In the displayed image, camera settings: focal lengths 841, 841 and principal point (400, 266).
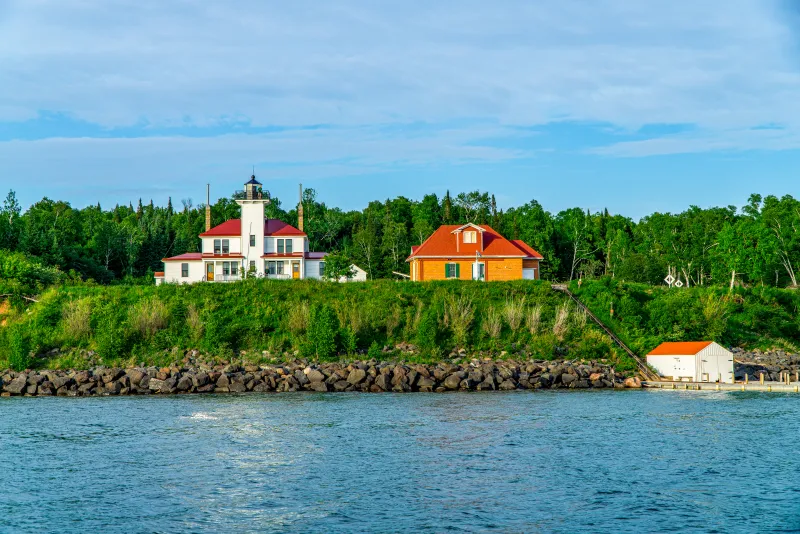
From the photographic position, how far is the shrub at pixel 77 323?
46.6 meters

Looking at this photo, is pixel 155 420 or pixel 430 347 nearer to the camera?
pixel 155 420

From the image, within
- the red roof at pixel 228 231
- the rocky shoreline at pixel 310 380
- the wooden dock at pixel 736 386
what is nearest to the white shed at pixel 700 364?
the wooden dock at pixel 736 386

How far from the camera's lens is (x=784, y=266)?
8012 centimetres

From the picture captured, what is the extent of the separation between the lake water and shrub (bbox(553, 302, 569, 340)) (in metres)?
12.5

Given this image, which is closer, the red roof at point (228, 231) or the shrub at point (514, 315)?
the shrub at point (514, 315)

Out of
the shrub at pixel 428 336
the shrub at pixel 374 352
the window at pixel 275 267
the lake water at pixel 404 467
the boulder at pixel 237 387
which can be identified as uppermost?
the window at pixel 275 267

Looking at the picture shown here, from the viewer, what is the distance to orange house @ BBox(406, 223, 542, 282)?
57344 mm

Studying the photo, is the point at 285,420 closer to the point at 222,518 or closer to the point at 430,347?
the point at 222,518

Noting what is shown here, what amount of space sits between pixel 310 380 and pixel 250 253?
26537 millimetres

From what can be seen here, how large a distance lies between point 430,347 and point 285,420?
16447 mm

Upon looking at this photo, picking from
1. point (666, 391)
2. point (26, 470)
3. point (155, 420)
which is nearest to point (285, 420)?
point (155, 420)

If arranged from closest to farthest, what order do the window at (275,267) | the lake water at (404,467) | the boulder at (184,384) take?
the lake water at (404,467), the boulder at (184,384), the window at (275,267)

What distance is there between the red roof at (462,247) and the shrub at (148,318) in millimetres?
17970

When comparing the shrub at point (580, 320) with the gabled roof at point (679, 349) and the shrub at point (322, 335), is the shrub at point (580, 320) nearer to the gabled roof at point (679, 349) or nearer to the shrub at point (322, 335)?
the gabled roof at point (679, 349)
